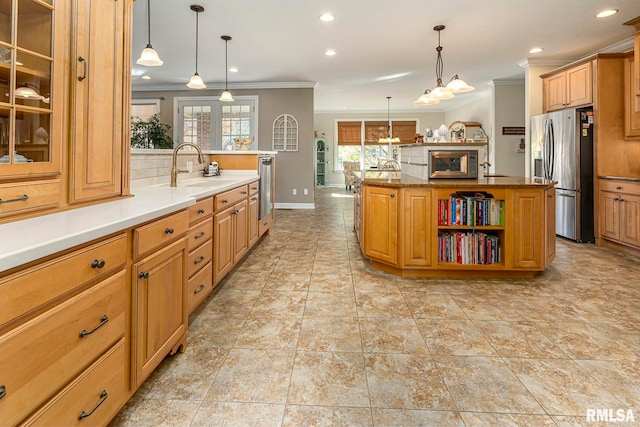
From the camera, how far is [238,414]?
4.73ft

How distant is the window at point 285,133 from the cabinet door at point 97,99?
5785 mm

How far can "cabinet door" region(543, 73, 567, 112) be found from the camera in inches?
194

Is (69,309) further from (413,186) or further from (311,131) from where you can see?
(311,131)

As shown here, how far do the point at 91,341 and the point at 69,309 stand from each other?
0.17 metres

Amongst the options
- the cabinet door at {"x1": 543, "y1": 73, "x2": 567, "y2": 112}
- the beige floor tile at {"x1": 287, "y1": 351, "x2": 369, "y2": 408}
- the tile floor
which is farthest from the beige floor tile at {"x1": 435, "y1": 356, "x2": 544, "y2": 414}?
the cabinet door at {"x1": 543, "y1": 73, "x2": 567, "y2": 112}

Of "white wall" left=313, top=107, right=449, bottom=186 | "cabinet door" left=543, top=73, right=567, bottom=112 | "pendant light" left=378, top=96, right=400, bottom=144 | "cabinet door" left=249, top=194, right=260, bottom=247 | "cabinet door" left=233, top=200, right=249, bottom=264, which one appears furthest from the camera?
"white wall" left=313, top=107, right=449, bottom=186

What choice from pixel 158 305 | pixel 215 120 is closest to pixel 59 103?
pixel 158 305

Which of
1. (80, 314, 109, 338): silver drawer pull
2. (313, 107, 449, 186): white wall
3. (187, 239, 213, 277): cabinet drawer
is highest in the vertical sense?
(313, 107, 449, 186): white wall

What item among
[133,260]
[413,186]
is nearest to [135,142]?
[413,186]

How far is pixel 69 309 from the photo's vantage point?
3.27ft

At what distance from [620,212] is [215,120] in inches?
273

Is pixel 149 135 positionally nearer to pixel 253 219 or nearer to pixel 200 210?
pixel 253 219

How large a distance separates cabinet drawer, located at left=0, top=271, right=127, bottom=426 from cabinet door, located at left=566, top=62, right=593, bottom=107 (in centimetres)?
545

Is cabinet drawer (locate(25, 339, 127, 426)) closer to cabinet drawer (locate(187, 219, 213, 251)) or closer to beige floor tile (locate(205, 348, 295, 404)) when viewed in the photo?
beige floor tile (locate(205, 348, 295, 404))
